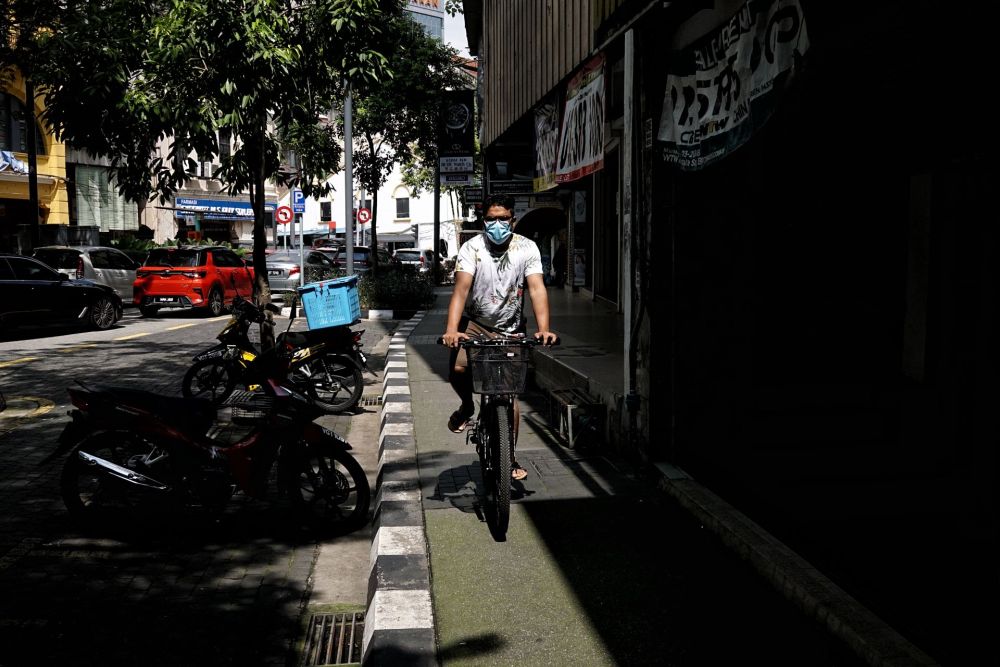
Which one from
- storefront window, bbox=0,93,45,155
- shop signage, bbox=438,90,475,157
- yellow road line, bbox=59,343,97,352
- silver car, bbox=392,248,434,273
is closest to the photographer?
yellow road line, bbox=59,343,97,352

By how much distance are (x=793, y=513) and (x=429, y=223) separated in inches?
2452

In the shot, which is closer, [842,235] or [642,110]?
[642,110]

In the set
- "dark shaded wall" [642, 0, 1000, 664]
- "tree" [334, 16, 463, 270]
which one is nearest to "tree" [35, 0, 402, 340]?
"dark shaded wall" [642, 0, 1000, 664]

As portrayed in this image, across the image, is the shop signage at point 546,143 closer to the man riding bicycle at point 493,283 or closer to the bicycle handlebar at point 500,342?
the man riding bicycle at point 493,283

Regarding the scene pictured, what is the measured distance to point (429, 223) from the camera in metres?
66.4

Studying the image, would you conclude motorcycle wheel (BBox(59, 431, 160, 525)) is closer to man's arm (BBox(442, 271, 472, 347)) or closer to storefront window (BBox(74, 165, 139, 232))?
man's arm (BBox(442, 271, 472, 347))

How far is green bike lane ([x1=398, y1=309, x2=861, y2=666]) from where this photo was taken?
3.51m

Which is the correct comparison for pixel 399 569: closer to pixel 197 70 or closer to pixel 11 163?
pixel 197 70

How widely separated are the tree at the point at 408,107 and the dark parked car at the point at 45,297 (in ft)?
34.1

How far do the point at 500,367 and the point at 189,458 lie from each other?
195 centimetres

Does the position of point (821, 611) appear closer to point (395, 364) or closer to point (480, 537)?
point (480, 537)

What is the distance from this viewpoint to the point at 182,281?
66.9ft

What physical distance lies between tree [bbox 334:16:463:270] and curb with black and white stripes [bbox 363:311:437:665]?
21007 mm

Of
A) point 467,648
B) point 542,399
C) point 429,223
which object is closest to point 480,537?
point 467,648
